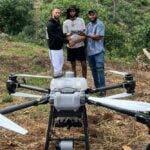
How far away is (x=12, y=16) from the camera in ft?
71.4

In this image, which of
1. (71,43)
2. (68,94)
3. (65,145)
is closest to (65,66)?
(71,43)

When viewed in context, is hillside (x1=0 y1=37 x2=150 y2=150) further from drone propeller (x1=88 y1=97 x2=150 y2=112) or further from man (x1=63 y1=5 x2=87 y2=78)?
drone propeller (x1=88 y1=97 x2=150 y2=112)

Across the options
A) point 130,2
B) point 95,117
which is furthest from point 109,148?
point 130,2

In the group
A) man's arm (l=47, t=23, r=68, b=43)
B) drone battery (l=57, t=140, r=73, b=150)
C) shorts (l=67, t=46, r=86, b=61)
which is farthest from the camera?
shorts (l=67, t=46, r=86, b=61)

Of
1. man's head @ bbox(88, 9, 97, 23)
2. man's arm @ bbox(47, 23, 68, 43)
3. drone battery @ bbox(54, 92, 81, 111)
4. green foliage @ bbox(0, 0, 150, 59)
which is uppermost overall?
drone battery @ bbox(54, 92, 81, 111)

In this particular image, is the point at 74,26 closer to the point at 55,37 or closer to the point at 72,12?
the point at 72,12

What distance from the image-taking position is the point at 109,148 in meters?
6.99

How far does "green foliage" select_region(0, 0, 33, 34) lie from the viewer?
21375mm

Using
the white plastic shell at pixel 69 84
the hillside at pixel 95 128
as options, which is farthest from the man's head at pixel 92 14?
the white plastic shell at pixel 69 84

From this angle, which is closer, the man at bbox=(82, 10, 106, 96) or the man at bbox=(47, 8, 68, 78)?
the man at bbox=(47, 8, 68, 78)

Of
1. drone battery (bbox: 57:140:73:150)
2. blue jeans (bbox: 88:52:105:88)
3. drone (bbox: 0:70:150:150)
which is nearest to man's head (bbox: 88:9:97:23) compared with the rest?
blue jeans (bbox: 88:52:105:88)

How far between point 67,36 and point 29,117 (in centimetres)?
218

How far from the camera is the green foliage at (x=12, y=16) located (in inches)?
842

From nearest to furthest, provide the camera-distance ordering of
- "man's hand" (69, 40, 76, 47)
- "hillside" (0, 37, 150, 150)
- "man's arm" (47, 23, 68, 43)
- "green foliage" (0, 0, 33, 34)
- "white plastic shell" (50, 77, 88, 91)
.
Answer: "white plastic shell" (50, 77, 88, 91)
"hillside" (0, 37, 150, 150)
"man's arm" (47, 23, 68, 43)
"man's hand" (69, 40, 76, 47)
"green foliage" (0, 0, 33, 34)
